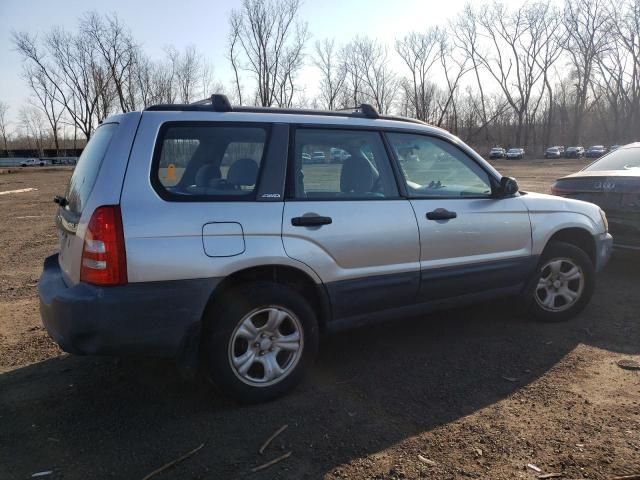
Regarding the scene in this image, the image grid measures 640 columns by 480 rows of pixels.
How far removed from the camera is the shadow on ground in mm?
2658

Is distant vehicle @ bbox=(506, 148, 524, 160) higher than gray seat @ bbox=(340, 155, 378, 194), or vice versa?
distant vehicle @ bbox=(506, 148, 524, 160)

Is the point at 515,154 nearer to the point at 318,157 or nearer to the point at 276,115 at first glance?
the point at 318,157

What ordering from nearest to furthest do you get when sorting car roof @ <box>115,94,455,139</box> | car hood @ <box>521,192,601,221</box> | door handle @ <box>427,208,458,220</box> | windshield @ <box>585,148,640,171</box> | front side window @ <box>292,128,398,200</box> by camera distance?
car roof @ <box>115,94,455,139</box>, front side window @ <box>292,128,398,200</box>, door handle @ <box>427,208,458,220</box>, car hood @ <box>521,192,601,221</box>, windshield @ <box>585,148,640,171</box>

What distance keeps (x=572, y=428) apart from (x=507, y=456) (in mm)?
524

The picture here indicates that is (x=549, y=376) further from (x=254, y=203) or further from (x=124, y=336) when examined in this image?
(x=124, y=336)

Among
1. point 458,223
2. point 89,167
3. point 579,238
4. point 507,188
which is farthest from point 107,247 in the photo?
point 579,238

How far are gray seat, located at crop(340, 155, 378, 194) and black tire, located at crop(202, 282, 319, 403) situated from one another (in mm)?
857

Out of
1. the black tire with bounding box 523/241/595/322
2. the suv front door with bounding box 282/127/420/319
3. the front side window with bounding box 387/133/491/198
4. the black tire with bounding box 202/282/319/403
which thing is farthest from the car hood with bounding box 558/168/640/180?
the black tire with bounding box 202/282/319/403

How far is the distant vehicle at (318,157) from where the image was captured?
3.45 meters

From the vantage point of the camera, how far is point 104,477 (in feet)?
8.20

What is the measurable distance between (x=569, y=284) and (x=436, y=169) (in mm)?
1786

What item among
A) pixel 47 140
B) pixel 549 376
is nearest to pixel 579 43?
pixel 549 376

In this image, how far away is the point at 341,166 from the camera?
11.9 feet

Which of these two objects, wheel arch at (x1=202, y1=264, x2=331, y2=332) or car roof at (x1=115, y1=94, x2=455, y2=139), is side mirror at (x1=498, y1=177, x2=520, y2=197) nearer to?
car roof at (x1=115, y1=94, x2=455, y2=139)
